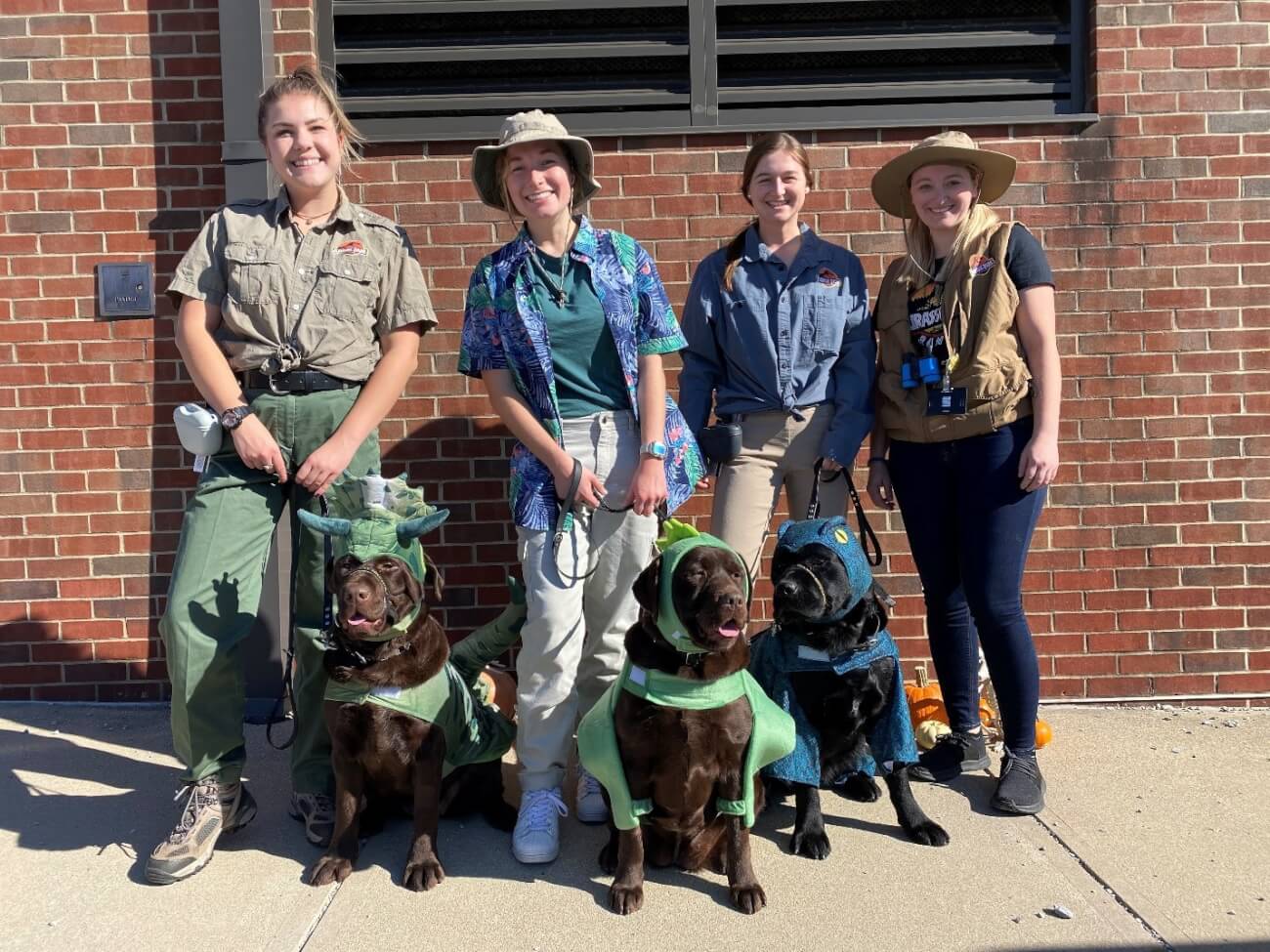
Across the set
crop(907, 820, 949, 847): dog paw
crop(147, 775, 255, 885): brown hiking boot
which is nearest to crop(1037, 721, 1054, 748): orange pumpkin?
crop(907, 820, 949, 847): dog paw

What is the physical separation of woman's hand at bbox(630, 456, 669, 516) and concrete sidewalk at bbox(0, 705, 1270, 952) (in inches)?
44.1

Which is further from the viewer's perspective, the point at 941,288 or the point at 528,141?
the point at 941,288

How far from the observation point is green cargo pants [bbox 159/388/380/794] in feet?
11.1

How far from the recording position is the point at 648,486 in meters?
3.40

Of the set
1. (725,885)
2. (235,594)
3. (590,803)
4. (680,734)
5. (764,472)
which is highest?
(764,472)

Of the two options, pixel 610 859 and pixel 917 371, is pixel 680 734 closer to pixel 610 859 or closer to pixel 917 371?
pixel 610 859

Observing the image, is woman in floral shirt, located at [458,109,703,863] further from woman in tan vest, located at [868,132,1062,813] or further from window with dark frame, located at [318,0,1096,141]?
window with dark frame, located at [318,0,1096,141]

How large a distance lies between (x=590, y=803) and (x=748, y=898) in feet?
2.58

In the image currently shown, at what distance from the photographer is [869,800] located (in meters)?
3.76

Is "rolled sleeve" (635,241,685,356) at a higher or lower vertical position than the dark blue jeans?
higher

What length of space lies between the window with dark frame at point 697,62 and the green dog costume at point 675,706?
8.32 ft

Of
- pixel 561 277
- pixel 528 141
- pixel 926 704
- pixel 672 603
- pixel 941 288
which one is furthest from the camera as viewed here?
pixel 926 704

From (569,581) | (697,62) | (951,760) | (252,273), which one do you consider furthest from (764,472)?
(697,62)

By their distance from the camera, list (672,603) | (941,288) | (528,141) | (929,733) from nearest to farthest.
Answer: (672,603) < (528,141) < (941,288) < (929,733)
